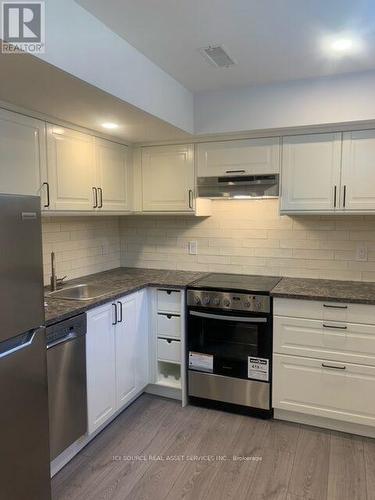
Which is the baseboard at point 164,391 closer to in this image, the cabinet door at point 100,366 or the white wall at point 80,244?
the cabinet door at point 100,366

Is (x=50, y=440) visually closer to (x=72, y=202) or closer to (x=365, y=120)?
(x=72, y=202)

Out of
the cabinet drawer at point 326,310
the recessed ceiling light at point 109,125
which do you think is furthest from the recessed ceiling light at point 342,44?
the cabinet drawer at point 326,310

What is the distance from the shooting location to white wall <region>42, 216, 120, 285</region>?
2912mm

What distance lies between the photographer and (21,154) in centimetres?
217

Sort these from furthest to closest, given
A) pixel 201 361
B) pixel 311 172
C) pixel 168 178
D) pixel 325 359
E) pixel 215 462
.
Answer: pixel 168 178, pixel 201 361, pixel 311 172, pixel 325 359, pixel 215 462

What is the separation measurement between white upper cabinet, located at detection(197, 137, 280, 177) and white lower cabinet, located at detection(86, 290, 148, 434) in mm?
1176

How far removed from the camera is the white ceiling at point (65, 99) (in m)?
1.64

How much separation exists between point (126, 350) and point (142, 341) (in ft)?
0.81

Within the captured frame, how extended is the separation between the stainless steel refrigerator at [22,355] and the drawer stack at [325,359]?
1617 millimetres

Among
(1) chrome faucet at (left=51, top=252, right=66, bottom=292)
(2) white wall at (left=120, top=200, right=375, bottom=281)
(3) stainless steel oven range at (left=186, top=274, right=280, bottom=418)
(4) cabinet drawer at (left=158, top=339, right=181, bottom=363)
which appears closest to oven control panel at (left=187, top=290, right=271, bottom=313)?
(3) stainless steel oven range at (left=186, top=274, right=280, bottom=418)

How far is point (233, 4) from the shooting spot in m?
1.69

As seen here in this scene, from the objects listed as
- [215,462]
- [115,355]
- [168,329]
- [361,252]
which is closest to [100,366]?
[115,355]

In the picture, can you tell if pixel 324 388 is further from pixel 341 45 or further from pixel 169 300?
pixel 341 45

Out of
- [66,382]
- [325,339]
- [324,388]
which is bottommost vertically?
[324,388]
